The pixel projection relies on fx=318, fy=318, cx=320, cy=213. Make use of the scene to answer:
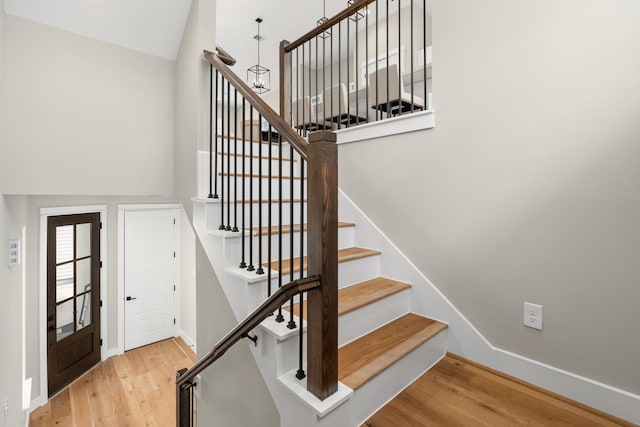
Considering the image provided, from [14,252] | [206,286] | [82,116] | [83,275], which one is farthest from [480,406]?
[83,275]

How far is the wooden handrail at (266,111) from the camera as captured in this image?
1.35 metres

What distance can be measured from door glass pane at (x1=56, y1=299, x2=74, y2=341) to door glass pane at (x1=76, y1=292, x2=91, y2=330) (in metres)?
0.13

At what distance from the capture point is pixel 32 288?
3.83 meters

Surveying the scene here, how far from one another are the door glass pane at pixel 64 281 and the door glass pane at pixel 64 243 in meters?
0.10

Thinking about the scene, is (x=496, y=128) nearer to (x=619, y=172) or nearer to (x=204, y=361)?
(x=619, y=172)

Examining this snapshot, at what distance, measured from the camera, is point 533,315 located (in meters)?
1.65

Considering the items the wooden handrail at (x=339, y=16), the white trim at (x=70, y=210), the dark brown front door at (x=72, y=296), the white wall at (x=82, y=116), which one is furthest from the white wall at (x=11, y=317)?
the wooden handrail at (x=339, y=16)

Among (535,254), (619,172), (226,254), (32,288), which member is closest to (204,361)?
(226,254)

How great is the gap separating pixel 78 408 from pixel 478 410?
187 inches

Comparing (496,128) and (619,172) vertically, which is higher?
(496,128)

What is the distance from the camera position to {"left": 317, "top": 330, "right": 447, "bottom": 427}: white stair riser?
51.8 inches

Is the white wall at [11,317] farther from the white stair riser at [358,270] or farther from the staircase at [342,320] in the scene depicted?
the white stair riser at [358,270]

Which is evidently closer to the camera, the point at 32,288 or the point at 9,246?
A: the point at 9,246

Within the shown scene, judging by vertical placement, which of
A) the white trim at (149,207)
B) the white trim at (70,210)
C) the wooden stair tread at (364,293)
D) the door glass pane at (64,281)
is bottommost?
the door glass pane at (64,281)
